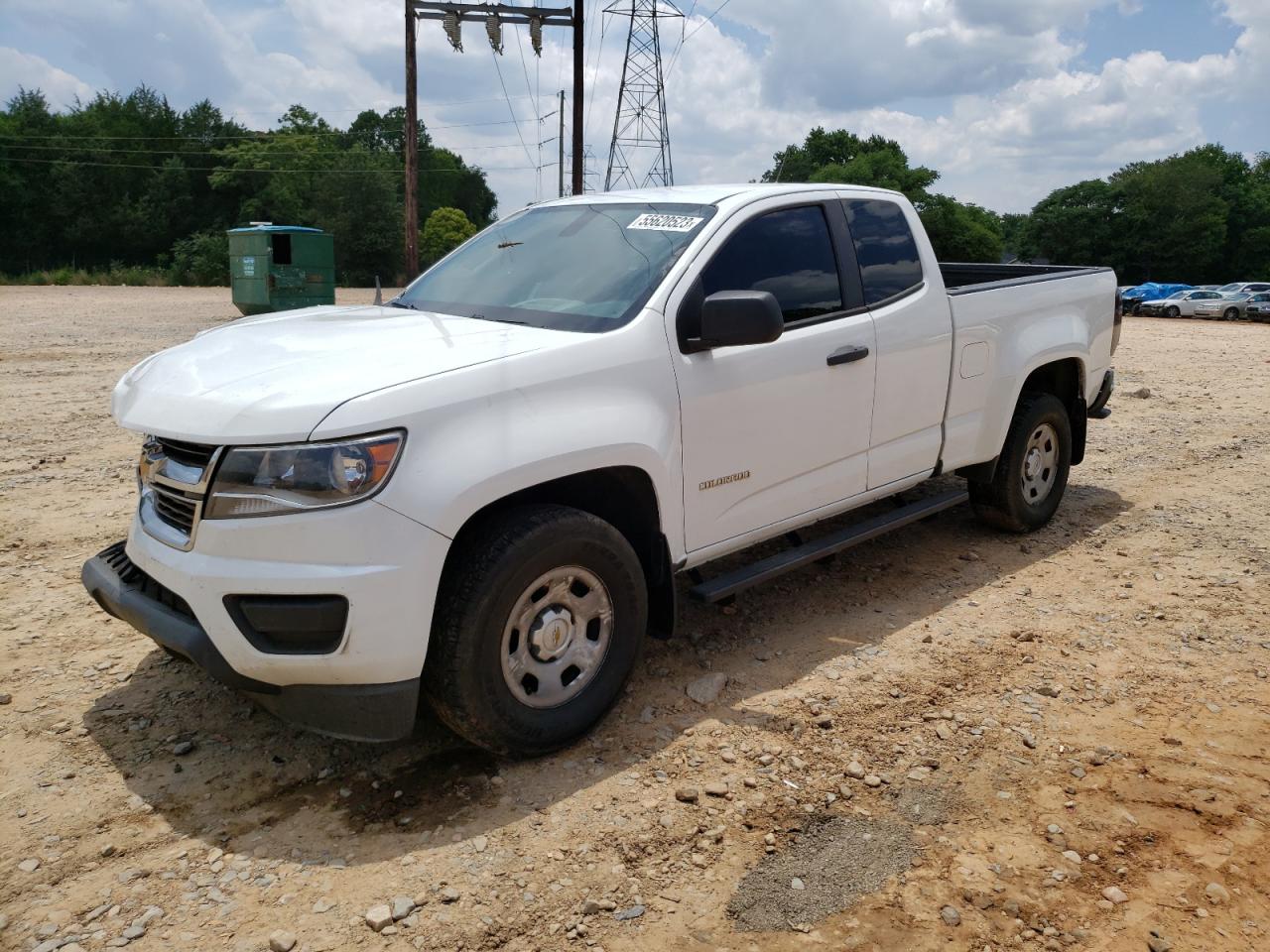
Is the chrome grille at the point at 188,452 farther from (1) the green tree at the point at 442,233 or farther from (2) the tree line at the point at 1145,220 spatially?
(2) the tree line at the point at 1145,220

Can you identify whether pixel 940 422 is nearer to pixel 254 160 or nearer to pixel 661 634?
pixel 661 634

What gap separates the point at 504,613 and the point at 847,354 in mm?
2048

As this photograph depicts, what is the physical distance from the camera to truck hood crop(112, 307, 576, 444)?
2889 millimetres

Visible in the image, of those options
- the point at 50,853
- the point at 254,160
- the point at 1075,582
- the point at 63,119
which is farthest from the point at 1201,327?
the point at 63,119

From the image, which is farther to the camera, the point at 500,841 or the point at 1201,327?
the point at 1201,327

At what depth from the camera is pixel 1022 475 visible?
580 cm

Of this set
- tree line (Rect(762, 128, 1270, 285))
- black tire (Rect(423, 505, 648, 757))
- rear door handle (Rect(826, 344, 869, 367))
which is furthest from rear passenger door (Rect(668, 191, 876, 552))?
tree line (Rect(762, 128, 1270, 285))

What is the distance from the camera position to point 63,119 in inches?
2542

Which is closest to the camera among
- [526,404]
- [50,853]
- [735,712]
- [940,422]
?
[50,853]

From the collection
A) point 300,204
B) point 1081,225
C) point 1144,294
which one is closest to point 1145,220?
point 1081,225

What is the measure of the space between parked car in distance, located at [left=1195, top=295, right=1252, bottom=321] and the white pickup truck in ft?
114

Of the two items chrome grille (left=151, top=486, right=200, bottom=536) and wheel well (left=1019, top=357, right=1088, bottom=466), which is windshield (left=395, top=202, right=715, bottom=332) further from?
wheel well (left=1019, top=357, right=1088, bottom=466)

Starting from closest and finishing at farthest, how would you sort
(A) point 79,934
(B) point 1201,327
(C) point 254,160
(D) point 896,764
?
(A) point 79,934
(D) point 896,764
(B) point 1201,327
(C) point 254,160

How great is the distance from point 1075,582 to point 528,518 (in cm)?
340
